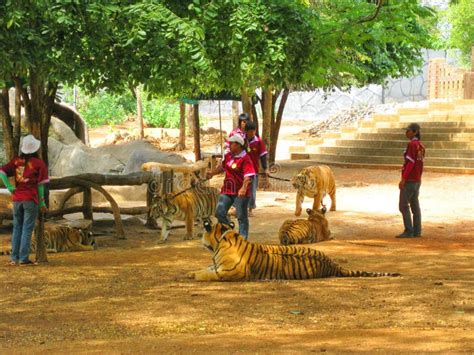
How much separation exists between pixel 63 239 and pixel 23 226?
7.68ft

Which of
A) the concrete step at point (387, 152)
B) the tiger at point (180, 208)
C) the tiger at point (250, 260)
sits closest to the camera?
the tiger at point (250, 260)

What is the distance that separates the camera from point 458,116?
27797mm

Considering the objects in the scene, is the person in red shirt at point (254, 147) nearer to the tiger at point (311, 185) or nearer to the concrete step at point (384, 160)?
the tiger at point (311, 185)

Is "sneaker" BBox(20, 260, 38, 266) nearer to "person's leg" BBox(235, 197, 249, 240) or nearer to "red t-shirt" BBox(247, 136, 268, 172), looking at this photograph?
"person's leg" BBox(235, 197, 249, 240)

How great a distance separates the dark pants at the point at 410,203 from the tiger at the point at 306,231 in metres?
1.27

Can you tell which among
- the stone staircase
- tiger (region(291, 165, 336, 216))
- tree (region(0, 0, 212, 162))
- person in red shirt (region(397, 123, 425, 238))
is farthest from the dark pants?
the stone staircase

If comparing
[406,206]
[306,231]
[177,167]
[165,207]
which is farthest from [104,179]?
[406,206]

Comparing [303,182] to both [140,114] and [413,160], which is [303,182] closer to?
[413,160]

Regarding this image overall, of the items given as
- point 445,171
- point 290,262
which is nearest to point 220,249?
point 290,262

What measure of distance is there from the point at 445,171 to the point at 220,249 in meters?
17.3

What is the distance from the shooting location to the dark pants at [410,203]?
13.3 metres

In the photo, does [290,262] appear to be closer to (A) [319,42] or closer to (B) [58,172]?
(A) [319,42]

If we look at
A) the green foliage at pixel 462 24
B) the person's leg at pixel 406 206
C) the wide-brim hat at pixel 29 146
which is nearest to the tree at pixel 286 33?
the person's leg at pixel 406 206

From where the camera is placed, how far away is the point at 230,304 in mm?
7879
